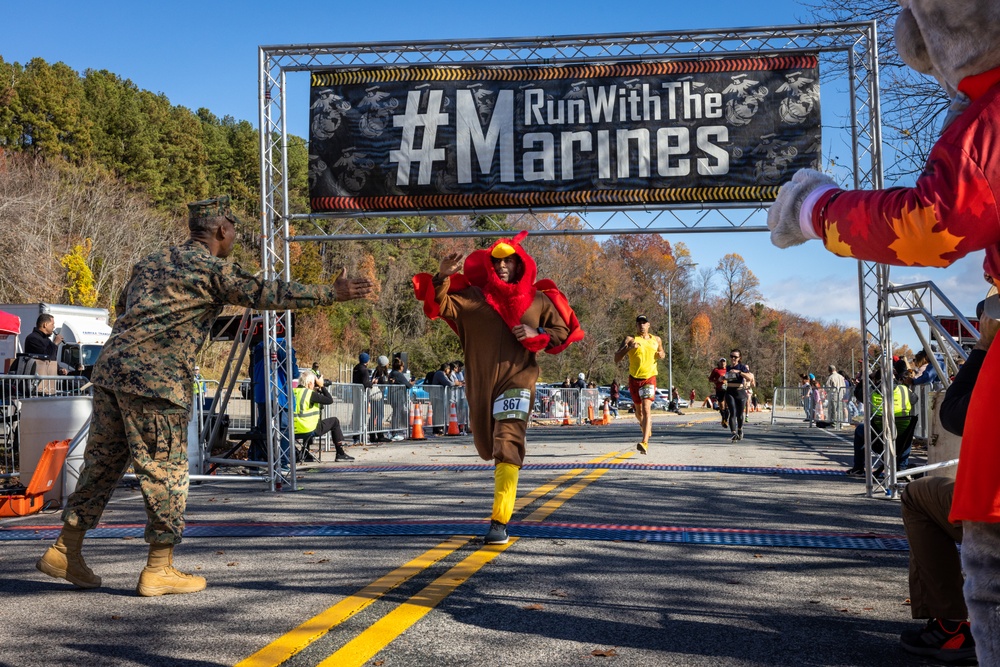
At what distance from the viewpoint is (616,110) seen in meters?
10.6

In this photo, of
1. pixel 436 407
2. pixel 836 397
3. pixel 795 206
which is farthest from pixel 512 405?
pixel 836 397

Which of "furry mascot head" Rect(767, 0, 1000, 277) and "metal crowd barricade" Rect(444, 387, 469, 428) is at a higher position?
"furry mascot head" Rect(767, 0, 1000, 277)

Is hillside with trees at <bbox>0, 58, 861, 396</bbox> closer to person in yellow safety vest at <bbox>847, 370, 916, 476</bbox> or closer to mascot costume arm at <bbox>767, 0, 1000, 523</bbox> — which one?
person in yellow safety vest at <bbox>847, 370, 916, 476</bbox>

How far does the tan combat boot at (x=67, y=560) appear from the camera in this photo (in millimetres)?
5094

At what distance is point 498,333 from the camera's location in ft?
23.0

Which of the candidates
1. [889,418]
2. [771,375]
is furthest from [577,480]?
[771,375]

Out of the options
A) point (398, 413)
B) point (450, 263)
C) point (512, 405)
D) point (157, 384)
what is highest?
point (450, 263)

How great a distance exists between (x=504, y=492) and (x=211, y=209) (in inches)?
104

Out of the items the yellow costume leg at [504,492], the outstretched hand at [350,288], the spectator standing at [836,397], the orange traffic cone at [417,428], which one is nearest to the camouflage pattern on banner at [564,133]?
the yellow costume leg at [504,492]

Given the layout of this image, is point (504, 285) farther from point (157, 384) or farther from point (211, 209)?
point (157, 384)

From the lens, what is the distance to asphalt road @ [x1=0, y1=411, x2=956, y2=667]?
393 cm

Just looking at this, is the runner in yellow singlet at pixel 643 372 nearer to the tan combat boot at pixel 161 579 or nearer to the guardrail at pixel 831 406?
the tan combat boot at pixel 161 579

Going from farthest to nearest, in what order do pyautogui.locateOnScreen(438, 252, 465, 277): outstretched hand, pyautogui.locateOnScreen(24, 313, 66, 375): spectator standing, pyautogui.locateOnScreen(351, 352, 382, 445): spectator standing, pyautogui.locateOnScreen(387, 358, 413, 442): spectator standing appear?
pyautogui.locateOnScreen(387, 358, 413, 442): spectator standing → pyautogui.locateOnScreen(351, 352, 382, 445): spectator standing → pyautogui.locateOnScreen(24, 313, 66, 375): spectator standing → pyautogui.locateOnScreen(438, 252, 465, 277): outstretched hand

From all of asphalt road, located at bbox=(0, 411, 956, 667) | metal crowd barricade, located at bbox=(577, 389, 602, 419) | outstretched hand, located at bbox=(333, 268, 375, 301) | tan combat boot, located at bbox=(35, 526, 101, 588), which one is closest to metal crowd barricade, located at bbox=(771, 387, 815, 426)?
metal crowd barricade, located at bbox=(577, 389, 602, 419)
